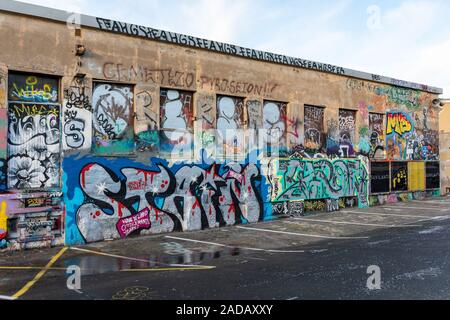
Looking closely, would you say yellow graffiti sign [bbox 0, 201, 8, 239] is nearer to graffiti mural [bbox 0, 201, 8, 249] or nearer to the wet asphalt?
graffiti mural [bbox 0, 201, 8, 249]

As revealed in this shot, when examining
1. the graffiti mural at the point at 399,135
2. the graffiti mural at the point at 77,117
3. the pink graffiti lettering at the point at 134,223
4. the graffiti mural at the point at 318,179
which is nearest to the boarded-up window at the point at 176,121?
the pink graffiti lettering at the point at 134,223

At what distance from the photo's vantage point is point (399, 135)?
857 inches

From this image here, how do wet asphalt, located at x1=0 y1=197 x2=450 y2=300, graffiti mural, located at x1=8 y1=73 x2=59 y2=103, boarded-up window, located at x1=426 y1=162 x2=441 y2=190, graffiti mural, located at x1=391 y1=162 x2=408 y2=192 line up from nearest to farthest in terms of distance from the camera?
wet asphalt, located at x1=0 y1=197 x2=450 y2=300 → graffiti mural, located at x1=8 y1=73 x2=59 y2=103 → graffiti mural, located at x1=391 y1=162 x2=408 y2=192 → boarded-up window, located at x1=426 y1=162 x2=441 y2=190

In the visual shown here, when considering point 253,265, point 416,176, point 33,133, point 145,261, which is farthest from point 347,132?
point 33,133

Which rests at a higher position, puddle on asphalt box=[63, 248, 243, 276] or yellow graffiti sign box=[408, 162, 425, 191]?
yellow graffiti sign box=[408, 162, 425, 191]

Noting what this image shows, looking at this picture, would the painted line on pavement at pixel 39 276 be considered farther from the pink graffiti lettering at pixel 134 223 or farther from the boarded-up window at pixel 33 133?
the boarded-up window at pixel 33 133

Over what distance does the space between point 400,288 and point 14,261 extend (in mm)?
7453

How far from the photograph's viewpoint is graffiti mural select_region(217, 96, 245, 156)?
14.6 meters

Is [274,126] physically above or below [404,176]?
above

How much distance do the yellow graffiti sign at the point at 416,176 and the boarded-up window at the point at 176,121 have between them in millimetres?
13172

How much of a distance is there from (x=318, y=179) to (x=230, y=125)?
4743 mm

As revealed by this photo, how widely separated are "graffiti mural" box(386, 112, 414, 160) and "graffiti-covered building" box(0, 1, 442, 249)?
2.34m

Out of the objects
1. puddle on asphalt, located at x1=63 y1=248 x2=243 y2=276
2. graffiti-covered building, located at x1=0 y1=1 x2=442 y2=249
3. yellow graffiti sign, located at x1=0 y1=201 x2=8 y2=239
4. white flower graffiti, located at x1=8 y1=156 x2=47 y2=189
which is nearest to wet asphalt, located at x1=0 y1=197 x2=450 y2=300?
puddle on asphalt, located at x1=63 y1=248 x2=243 y2=276

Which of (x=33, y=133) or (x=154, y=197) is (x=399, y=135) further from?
(x=33, y=133)
